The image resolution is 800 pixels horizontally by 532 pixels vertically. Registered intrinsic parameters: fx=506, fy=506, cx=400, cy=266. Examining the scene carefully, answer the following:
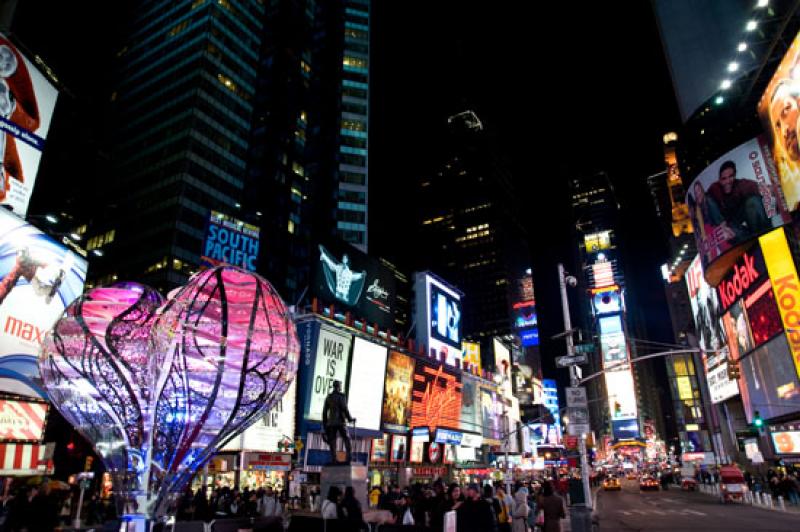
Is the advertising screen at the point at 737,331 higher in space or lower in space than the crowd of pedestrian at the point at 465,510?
higher

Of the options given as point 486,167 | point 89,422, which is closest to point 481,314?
point 486,167

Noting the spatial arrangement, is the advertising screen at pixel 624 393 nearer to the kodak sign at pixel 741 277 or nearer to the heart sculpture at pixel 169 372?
the kodak sign at pixel 741 277

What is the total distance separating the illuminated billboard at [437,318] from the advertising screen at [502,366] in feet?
50.8

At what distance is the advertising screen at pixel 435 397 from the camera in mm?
48375

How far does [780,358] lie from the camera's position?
121 ft

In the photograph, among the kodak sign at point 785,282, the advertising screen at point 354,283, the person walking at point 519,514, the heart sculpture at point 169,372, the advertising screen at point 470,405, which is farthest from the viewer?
the advertising screen at point 470,405

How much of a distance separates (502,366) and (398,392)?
35.1 m

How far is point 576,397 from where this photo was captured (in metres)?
19.8

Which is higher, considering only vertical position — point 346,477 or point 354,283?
point 354,283

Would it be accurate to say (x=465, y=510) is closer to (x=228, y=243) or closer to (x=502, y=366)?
(x=228, y=243)

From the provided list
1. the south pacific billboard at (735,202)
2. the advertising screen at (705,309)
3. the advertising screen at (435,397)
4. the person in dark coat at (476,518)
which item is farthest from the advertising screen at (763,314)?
the person in dark coat at (476,518)

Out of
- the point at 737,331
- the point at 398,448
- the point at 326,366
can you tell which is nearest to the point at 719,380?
the point at 737,331

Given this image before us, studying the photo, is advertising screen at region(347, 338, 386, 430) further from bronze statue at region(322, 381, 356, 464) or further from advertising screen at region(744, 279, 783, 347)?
advertising screen at region(744, 279, 783, 347)

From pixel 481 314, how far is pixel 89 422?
153 meters
